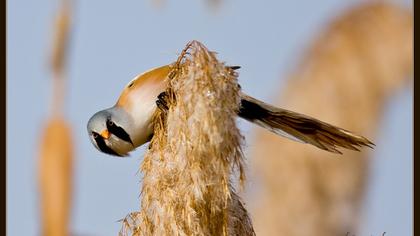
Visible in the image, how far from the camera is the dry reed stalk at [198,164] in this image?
285 centimetres

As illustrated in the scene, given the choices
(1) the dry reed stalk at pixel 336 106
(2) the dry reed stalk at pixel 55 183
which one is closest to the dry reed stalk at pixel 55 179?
(2) the dry reed stalk at pixel 55 183

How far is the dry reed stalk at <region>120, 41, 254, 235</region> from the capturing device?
2850mm

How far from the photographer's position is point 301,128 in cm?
415

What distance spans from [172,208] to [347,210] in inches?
187

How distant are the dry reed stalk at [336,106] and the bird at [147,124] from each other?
3296 millimetres

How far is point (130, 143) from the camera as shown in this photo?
13.5ft

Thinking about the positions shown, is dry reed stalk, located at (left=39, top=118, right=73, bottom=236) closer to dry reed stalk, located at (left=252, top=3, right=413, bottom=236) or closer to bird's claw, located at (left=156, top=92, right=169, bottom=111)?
bird's claw, located at (left=156, top=92, right=169, bottom=111)

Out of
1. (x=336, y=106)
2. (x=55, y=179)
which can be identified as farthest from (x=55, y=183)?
(x=336, y=106)

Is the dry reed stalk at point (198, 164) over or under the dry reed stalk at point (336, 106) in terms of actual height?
under

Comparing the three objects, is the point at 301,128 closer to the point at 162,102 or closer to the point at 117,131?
the point at 117,131

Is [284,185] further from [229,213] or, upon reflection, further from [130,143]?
[229,213]

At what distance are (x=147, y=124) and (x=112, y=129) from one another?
7.9 inches

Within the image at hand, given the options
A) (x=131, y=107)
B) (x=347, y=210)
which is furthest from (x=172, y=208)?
(x=347, y=210)

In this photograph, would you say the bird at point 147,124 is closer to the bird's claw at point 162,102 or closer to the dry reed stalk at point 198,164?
the bird's claw at point 162,102
